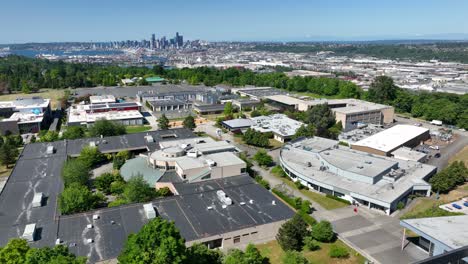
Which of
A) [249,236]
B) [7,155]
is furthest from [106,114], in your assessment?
[249,236]

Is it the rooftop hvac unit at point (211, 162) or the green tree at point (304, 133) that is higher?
the rooftop hvac unit at point (211, 162)

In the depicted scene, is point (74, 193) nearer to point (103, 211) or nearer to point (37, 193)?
point (103, 211)

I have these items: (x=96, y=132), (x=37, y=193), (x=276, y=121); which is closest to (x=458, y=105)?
(x=276, y=121)


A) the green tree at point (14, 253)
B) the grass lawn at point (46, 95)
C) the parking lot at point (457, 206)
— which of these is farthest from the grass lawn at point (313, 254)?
the grass lawn at point (46, 95)

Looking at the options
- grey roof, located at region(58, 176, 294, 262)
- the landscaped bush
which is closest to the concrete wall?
grey roof, located at region(58, 176, 294, 262)

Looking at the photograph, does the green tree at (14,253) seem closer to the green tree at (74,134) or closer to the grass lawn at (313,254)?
the grass lawn at (313,254)

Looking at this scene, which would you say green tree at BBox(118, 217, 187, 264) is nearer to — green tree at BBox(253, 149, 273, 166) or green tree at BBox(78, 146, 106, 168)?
green tree at BBox(253, 149, 273, 166)

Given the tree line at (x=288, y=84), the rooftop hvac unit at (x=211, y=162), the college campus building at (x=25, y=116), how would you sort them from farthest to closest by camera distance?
the tree line at (x=288, y=84) → the college campus building at (x=25, y=116) → the rooftop hvac unit at (x=211, y=162)
